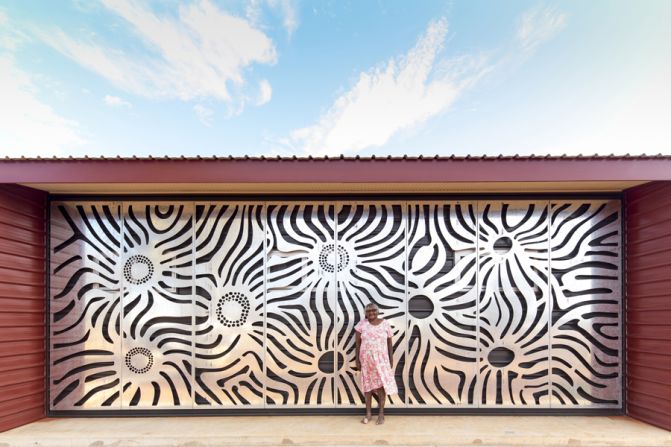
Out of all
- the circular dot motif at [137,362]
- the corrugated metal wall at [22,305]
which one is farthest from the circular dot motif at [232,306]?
the corrugated metal wall at [22,305]

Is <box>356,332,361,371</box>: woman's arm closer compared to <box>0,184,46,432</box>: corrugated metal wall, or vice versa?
<box>0,184,46,432</box>: corrugated metal wall

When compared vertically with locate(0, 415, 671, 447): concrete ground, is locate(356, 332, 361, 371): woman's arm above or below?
Answer: above

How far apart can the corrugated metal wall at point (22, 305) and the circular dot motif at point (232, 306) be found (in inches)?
89.8

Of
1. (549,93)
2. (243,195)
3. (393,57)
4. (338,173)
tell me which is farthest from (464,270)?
(393,57)

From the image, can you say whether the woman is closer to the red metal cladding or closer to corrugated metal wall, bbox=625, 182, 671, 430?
the red metal cladding

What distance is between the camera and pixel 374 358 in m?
4.09

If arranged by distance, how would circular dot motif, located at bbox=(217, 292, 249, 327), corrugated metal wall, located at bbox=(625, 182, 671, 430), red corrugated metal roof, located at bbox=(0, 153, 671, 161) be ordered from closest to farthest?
red corrugated metal roof, located at bbox=(0, 153, 671, 161), corrugated metal wall, located at bbox=(625, 182, 671, 430), circular dot motif, located at bbox=(217, 292, 249, 327)

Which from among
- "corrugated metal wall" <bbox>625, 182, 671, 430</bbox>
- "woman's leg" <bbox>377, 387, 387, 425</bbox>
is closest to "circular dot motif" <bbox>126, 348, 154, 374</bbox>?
"woman's leg" <bbox>377, 387, 387, 425</bbox>

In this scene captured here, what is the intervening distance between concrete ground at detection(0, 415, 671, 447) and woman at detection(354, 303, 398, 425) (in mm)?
372

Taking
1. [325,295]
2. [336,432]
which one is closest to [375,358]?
[336,432]

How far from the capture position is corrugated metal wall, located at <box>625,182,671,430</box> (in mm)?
3947

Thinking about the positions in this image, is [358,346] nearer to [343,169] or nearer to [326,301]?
[326,301]

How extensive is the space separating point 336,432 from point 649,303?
406 cm

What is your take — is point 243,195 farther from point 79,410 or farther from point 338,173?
point 79,410
